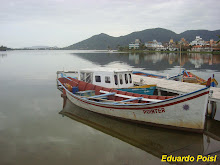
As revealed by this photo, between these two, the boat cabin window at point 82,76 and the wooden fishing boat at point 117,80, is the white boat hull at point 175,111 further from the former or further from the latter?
the boat cabin window at point 82,76

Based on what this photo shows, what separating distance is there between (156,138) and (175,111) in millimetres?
1957

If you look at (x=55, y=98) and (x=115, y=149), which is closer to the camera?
(x=115, y=149)

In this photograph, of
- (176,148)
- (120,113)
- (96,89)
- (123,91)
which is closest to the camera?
(176,148)

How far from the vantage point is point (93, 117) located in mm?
15117

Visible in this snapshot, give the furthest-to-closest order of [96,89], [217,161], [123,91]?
[96,89], [123,91], [217,161]

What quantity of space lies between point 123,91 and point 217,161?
7746 millimetres

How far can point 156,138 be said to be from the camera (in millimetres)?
11508

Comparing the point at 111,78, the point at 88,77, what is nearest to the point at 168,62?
the point at 88,77

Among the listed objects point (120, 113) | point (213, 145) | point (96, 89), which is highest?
point (96, 89)

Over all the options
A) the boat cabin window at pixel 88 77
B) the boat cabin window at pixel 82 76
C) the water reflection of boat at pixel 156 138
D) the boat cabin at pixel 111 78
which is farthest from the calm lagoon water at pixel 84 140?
the boat cabin window at pixel 82 76

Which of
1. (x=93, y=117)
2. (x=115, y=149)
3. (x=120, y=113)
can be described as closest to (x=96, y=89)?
(x=93, y=117)

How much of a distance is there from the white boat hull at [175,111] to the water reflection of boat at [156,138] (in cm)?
56

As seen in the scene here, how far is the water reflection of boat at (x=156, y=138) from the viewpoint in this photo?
10.2 metres

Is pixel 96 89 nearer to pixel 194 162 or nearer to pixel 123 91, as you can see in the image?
pixel 123 91
